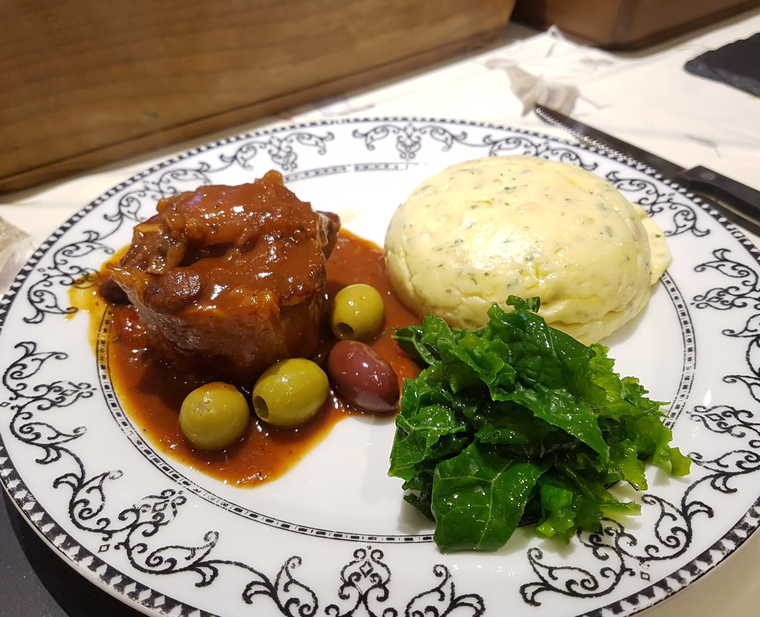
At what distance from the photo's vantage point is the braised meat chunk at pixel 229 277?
8.64 ft

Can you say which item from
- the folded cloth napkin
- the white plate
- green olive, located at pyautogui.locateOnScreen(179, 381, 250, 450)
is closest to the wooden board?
the folded cloth napkin

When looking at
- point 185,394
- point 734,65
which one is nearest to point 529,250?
point 185,394

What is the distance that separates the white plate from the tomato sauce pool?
0.07 metres

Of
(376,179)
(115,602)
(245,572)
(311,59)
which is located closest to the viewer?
(245,572)

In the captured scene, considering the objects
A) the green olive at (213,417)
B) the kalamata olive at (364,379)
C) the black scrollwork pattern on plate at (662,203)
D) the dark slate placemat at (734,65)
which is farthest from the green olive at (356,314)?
the dark slate placemat at (734,65)

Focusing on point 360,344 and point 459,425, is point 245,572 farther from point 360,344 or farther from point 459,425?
point 360,344

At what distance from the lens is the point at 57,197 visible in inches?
167

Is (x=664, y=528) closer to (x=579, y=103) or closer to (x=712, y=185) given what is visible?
(x=712, y=185)

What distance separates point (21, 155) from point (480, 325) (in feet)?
10.3

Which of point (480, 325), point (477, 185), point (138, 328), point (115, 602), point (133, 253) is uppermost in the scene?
point (477, 185)

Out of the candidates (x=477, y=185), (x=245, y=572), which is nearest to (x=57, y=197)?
(x=477, y=185)

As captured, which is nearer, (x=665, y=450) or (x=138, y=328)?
(x=665, y=450)

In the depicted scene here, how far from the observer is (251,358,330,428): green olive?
2697mm

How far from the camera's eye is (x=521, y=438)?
2254 millimetres
